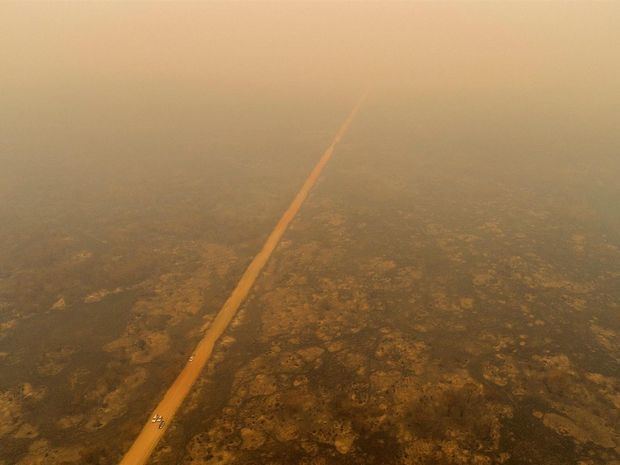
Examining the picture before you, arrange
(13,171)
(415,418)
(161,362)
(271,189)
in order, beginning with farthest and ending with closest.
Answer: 1. (13,171)
2. (271,189)
3. (161,362)
4. (415,418)

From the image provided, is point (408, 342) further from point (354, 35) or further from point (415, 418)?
point (354, 35)

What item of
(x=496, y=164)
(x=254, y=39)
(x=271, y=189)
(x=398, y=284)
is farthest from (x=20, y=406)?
(x=254, y=39)

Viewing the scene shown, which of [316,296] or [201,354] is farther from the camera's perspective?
[316,296]

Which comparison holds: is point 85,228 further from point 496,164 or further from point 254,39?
point 254,39

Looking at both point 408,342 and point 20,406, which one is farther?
point 408,342

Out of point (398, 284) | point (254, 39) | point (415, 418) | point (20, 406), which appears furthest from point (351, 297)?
point (254, 39)

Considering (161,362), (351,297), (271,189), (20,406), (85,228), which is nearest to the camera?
(20,406)
